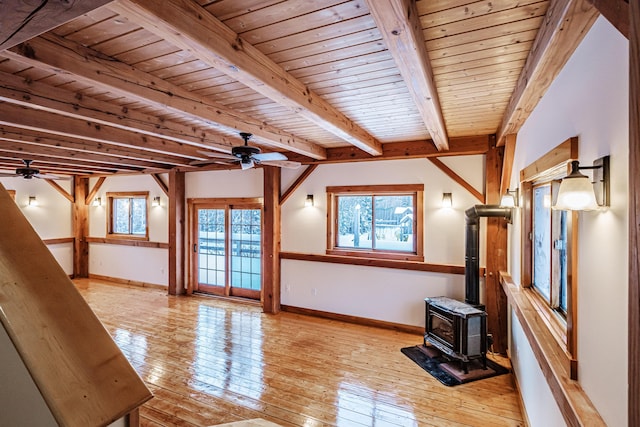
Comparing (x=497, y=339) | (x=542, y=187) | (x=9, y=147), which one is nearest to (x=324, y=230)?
(x=497, y=339)

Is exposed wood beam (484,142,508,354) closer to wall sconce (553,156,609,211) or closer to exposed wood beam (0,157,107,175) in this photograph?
wall sconce (553,156,609,211)

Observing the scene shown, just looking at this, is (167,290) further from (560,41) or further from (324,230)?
(560,41)

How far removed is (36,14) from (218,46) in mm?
875

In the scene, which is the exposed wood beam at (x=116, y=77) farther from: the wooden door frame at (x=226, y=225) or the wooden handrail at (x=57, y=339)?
the wooden door frame at (x=226, y=225)

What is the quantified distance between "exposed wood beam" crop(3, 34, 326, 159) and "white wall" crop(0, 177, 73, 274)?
6.93 meters

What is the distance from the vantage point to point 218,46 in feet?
5.37

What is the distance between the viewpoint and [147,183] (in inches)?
287

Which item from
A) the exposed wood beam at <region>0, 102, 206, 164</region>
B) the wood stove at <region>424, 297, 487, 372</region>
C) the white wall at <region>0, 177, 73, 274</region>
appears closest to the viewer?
the exposed wood beam at <region>0, 102, 206, 164</region>

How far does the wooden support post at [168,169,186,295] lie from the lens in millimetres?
6660

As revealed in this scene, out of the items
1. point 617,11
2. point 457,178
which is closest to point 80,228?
point 457,178

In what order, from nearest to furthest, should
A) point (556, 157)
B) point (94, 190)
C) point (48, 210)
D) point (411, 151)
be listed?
point (556, 157)
point (411, 151)
point (48, 210)
point (94, 190)

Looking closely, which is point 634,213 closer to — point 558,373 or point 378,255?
point 558,373

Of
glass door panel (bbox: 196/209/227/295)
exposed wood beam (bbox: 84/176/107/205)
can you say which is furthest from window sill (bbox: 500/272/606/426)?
Answer: exposed wood beam (bbox: 84/176/107/205)

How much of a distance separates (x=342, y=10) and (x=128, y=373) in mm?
1679
